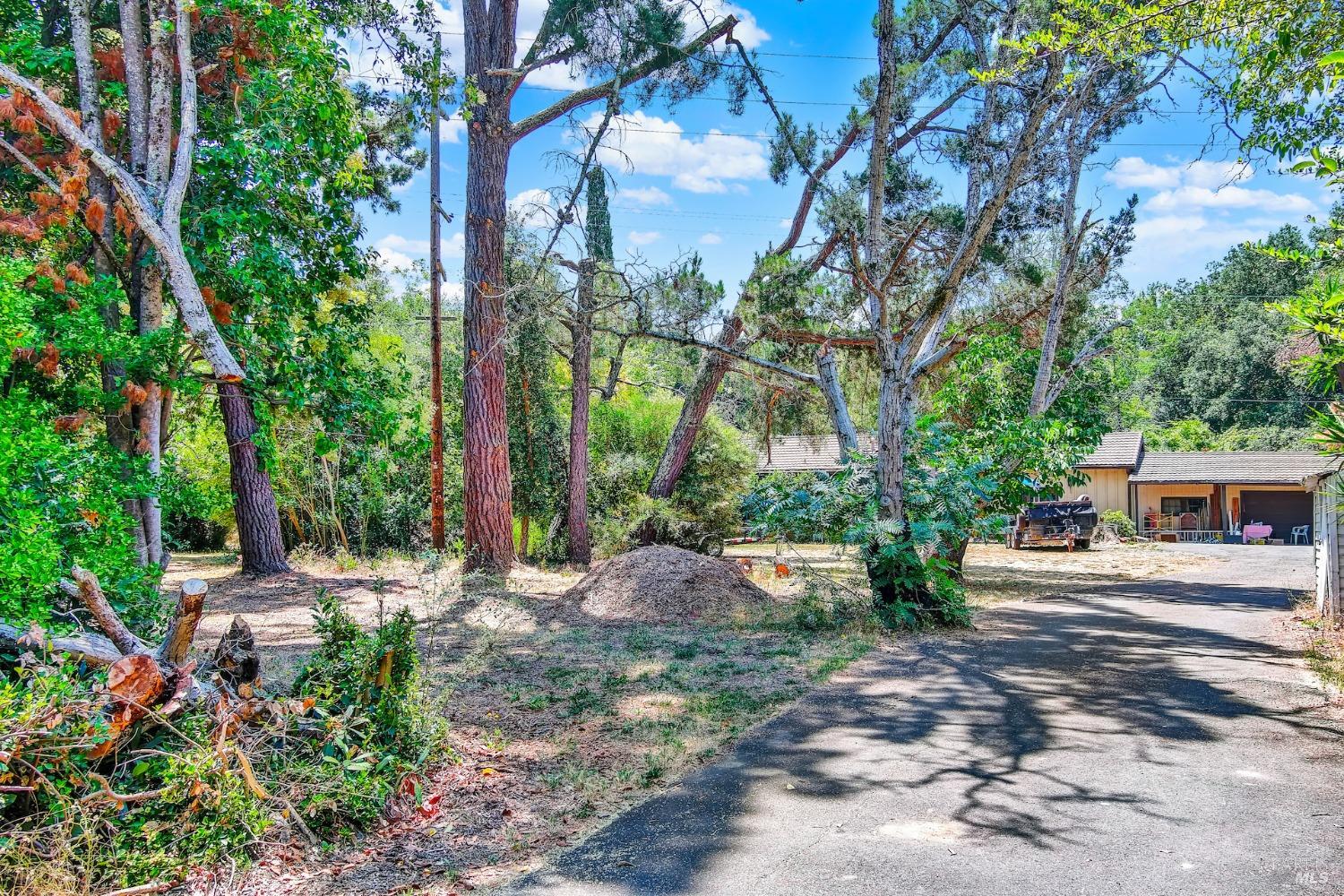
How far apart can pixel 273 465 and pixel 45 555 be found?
2356 mm

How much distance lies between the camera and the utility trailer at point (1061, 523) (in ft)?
83.1

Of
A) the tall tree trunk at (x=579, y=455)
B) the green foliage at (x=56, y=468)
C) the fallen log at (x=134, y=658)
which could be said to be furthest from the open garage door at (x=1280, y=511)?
the green foliage at (x=56, y=468)

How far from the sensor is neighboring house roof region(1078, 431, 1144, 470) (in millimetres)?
31641

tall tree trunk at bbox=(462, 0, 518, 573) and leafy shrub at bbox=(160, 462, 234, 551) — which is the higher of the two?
tall tree trunk at bbox=(462, 0, 518, 573)

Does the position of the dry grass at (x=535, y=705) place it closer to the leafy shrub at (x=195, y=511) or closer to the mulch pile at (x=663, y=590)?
the mulch pile at (x=663, y=590)

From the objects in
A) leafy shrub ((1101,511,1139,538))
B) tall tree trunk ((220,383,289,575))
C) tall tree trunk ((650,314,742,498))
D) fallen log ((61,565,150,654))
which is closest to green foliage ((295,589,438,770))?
fallen log ((61,565,150,654))

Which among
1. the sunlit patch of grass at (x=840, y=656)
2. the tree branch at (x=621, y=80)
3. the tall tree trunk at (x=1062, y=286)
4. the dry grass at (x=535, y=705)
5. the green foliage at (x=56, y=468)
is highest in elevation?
the tree branch at (x=621, y=80)

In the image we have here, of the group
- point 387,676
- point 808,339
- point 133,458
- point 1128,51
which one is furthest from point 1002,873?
point 808,339

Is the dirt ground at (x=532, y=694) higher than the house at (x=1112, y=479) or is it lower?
lower

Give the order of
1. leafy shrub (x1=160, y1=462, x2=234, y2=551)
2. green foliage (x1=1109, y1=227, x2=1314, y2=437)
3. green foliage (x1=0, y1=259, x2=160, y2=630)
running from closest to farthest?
1. green foliage (x1=0, y1=259, x2=160, y2=630)
2. leafy shrub (x1=160, y1=462, x2=234, y2=551)
3. green foliage (x1=1109, y1=227, x2=1314, y2=437)

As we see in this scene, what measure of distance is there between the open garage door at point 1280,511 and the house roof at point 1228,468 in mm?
1475

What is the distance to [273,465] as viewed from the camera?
20.1ft

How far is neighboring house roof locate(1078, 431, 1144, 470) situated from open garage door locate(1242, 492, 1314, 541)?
4595 millimetres

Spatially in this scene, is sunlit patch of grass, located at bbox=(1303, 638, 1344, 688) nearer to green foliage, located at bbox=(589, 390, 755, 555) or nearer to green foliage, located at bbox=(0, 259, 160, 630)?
green foliage, located at bbox=(0, 259, 160, 630)
